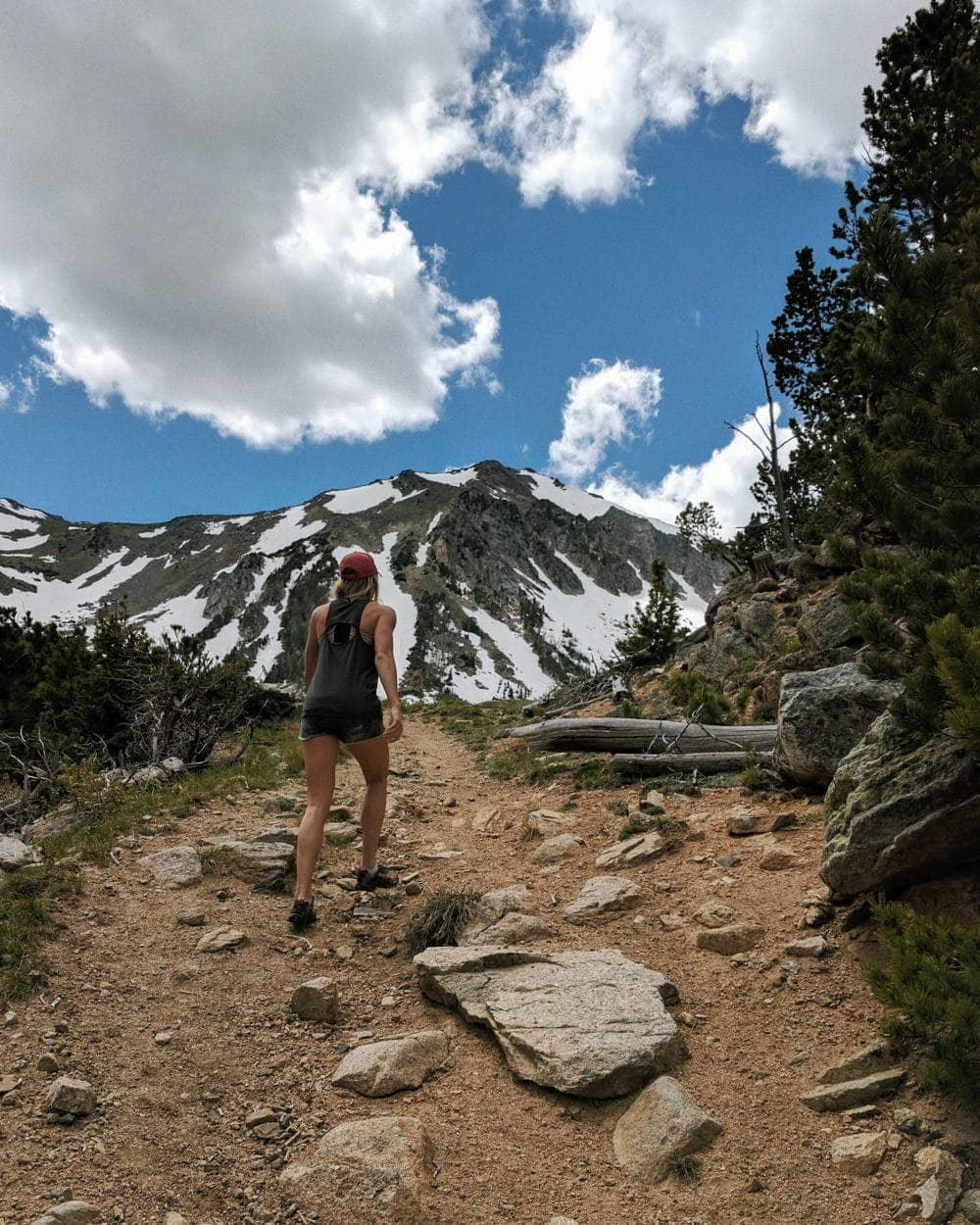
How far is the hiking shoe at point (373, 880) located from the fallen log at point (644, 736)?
4831 mm

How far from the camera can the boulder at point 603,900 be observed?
5.42 m

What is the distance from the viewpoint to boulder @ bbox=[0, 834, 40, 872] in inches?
223

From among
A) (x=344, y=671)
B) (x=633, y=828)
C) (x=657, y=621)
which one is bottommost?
(x=633, y=828)

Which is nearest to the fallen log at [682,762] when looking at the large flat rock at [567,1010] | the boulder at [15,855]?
the large flat rock at [567,1010]

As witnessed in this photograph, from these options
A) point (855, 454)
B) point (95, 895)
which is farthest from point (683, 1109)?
point (855, 454)

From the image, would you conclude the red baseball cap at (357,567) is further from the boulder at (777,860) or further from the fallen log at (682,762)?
the fallen log at (682,762)

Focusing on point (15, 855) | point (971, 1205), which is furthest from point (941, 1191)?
point (15, 855)

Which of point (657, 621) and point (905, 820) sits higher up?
point (657, 621)

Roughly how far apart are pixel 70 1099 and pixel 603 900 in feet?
12.2

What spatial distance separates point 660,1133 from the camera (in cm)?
310

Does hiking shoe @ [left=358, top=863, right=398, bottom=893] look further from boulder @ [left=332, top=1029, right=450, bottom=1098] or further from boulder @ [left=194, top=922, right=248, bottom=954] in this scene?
boulder @ [left=332, top=1029, right=450, bottom=1098]

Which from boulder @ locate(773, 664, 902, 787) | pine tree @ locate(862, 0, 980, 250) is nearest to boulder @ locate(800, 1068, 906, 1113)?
boulder @ locate(773, 664, 902, 787)

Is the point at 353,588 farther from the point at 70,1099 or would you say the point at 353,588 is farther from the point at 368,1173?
the point at 368,1173

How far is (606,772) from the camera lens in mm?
9727
